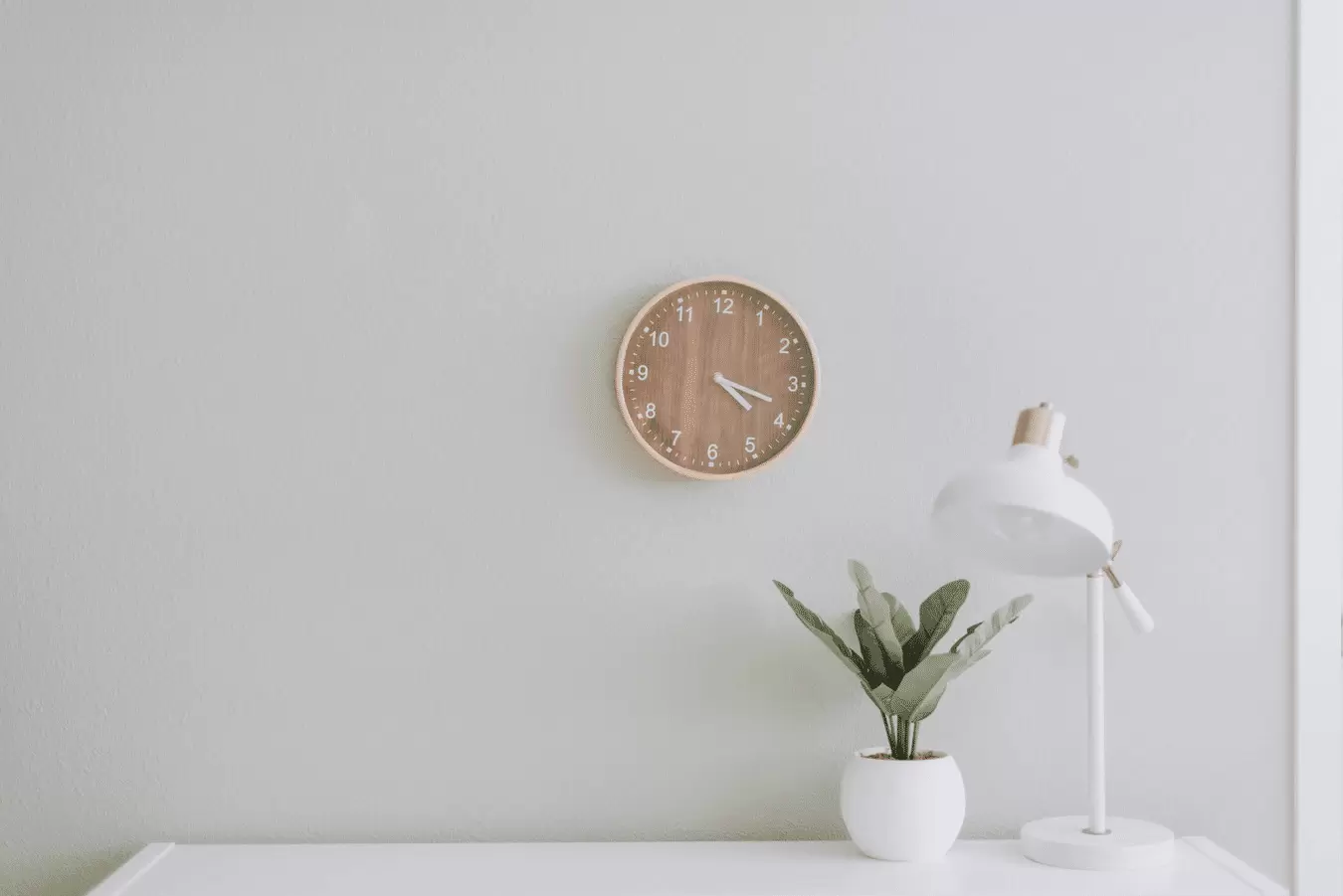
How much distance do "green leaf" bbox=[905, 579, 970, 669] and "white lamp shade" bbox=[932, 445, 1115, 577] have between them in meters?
0.22

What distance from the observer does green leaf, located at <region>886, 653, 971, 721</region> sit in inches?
55.3

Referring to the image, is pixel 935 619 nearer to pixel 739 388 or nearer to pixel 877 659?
pixel 877 659

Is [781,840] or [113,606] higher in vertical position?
[113,606]

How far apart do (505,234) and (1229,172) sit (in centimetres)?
108

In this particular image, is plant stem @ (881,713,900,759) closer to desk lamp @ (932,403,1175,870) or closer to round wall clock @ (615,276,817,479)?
desk lamp @ (932,403,1175,870)

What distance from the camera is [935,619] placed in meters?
1.48

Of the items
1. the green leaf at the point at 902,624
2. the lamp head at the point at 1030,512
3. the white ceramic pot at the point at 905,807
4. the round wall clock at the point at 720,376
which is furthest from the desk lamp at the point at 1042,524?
the round wall clock at the point at 720,376

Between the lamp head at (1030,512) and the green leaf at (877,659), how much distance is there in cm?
26

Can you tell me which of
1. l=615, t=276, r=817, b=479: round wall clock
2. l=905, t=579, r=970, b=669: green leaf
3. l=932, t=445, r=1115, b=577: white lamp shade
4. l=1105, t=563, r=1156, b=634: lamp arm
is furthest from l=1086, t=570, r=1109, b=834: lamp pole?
l=615, t=276, r=817, b=479: round wall clock

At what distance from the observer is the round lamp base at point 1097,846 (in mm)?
1401

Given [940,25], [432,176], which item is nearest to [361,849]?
[432,176]

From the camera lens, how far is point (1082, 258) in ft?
5.40

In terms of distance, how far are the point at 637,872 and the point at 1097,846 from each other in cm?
59

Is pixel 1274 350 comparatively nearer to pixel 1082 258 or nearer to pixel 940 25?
pixel 1082 258
